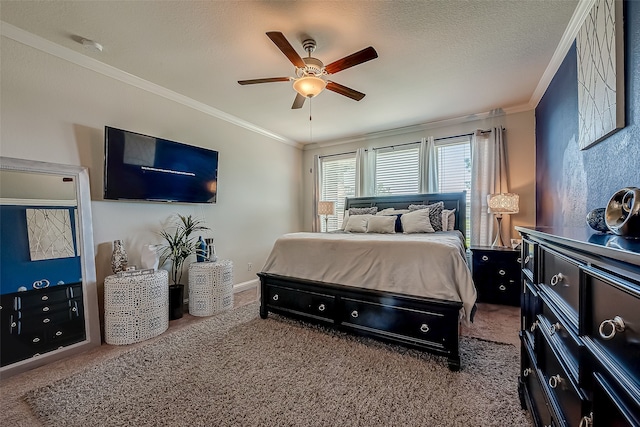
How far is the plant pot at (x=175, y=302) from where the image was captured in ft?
10.0

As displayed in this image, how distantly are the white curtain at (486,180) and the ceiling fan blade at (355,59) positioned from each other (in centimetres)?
275

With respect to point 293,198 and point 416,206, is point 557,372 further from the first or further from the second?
point 293,198

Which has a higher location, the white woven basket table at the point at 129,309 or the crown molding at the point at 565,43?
the crown molding at the point at 565,43

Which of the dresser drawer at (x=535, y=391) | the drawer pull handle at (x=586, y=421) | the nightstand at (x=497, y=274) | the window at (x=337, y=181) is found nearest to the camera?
the drawer pull handle at (x=586, y=421)

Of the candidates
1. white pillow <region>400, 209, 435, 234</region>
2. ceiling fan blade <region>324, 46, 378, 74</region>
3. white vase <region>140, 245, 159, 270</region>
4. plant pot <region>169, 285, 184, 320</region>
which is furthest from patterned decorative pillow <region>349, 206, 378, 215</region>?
white vase <region>140, 245, 159, 270</region>

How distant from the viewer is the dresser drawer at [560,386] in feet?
2.68

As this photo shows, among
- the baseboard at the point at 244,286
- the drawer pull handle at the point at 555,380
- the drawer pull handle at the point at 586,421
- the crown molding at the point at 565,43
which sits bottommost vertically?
the baseboard at the point at 244,286

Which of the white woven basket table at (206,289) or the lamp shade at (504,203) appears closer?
the white woven basket table at (206,289)

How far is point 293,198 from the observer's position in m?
5.52

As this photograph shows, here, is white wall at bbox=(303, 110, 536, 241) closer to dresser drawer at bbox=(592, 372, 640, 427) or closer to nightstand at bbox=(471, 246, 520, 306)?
nightstand at bbox=(471, 246, 520, 306)

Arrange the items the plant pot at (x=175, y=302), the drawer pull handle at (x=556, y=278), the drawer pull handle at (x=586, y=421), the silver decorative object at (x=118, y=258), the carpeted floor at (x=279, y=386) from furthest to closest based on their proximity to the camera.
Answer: the plant pot at (x=175, y=302) < the silver decorative object at (x=118, y=258) < the carpeted floor at (x=279, y=386) < the drawer pull handle at (x=556, y=278) < the drawer pull handle at (x=586, y=421)

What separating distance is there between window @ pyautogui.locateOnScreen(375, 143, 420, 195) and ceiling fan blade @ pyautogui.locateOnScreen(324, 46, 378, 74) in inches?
110

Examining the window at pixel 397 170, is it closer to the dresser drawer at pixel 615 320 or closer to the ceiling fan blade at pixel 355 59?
the ceiling fan blade at pixel 355 59

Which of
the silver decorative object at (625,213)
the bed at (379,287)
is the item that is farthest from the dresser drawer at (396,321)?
the silver decorative object at (625,213)
